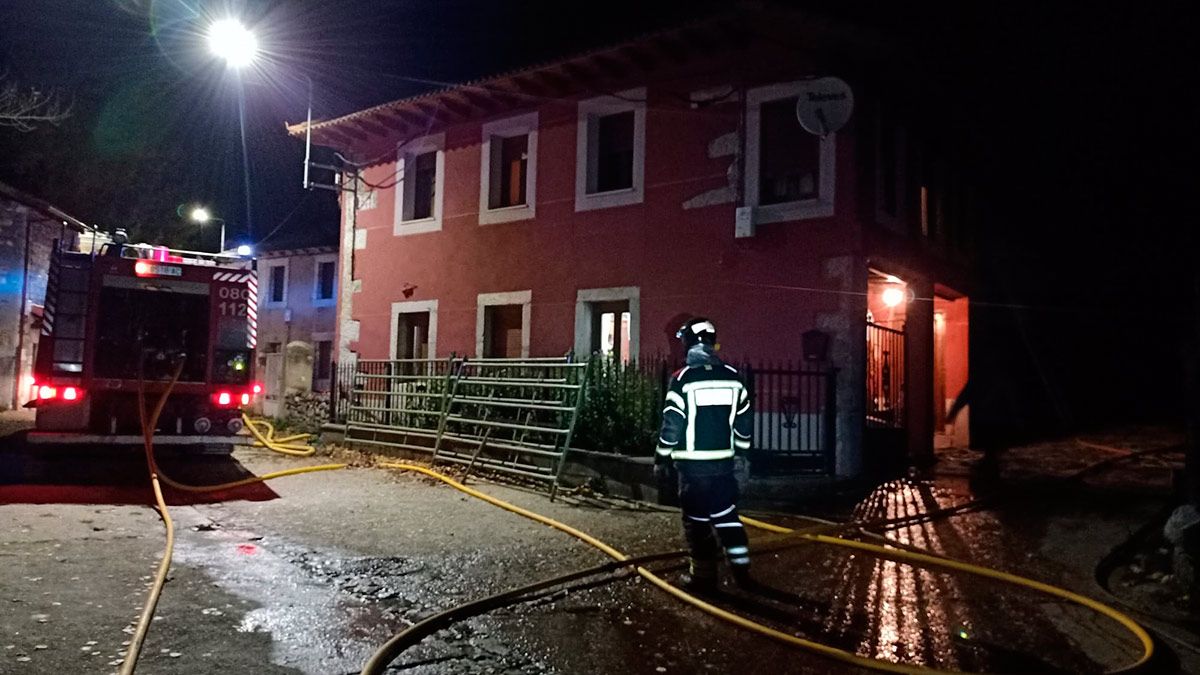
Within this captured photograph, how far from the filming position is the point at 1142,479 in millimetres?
10984

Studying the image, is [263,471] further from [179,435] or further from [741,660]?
[741,660]

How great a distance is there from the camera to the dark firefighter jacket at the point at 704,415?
5488 millimetres

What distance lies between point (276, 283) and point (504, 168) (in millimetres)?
14941

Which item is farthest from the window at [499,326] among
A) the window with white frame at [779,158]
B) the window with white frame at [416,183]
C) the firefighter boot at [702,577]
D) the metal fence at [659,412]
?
the firefighter boot at [702,577]

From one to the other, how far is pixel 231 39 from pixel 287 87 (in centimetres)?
477

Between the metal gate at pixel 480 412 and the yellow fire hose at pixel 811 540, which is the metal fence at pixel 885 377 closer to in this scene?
the metal gate at pixel 480 412

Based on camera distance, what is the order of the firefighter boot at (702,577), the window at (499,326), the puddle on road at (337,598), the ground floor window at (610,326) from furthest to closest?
1. the window at (499,326)
2. the ground floor window at (610,326)
3. the firefighter boot at (702,577)
4. the puddle on road at (337,598)

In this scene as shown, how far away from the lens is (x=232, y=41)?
1114 centimetres

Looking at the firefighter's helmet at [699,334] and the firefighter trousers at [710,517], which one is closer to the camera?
the firefighter trousers at [710,517]

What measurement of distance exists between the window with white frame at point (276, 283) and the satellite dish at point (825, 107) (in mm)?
20125

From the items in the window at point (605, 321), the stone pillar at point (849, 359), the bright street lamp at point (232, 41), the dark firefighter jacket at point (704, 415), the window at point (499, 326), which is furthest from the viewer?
the window at point (499, 326)

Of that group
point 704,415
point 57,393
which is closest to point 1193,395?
point 704,415

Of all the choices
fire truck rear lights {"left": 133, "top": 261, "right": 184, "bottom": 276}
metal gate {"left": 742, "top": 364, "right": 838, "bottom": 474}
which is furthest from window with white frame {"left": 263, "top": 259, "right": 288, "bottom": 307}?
metal gate {"left": 742, "top": 364, "right": 838, "bottom": 474}

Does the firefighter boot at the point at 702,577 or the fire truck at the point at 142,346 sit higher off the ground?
the fire truck at the point at 142,346
